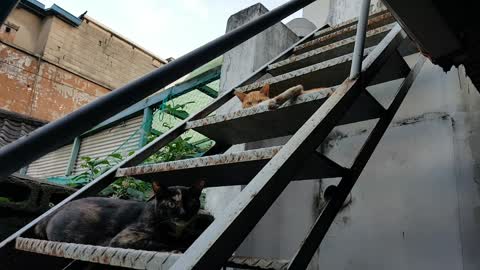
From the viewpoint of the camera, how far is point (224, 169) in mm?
1494

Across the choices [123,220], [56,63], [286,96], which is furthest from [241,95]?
[56,63]

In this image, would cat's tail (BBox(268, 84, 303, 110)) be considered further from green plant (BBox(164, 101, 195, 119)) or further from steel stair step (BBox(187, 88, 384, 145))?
green plant (BBox(164, 101, 195, 119))

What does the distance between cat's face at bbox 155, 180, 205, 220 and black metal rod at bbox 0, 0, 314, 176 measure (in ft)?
3.14

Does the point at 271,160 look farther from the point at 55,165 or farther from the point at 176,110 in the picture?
the point at 55,165

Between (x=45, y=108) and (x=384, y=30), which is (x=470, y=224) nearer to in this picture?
(x=384, y=30)

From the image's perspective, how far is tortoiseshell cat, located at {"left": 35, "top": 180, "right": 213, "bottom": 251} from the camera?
1680 mm

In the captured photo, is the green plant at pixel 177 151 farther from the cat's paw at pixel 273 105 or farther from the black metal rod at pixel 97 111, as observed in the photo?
the black metal rod at pixel 97 111

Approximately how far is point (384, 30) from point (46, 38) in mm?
11818

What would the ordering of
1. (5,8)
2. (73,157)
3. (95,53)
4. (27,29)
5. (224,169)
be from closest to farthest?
(5,8)
(224,169)
(73,157)
(27,29)
(95,53)

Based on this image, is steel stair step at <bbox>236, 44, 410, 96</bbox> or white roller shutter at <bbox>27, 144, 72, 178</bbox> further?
white roller shutter at <bbox>27, 144, 72, 178</bbox>

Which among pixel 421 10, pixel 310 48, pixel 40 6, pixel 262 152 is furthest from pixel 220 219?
pixel 40 6

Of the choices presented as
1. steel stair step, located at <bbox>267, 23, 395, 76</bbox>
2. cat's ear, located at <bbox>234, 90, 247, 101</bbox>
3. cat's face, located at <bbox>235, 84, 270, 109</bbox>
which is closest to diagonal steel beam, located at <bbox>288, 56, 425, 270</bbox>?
steel stair step, located at <bbox>267, 23, 395, 76</bbox>

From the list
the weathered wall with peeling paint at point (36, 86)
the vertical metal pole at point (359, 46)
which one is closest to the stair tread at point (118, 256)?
the vertical metal pole at point (359, 46)

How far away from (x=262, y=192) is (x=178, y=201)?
86 cm
